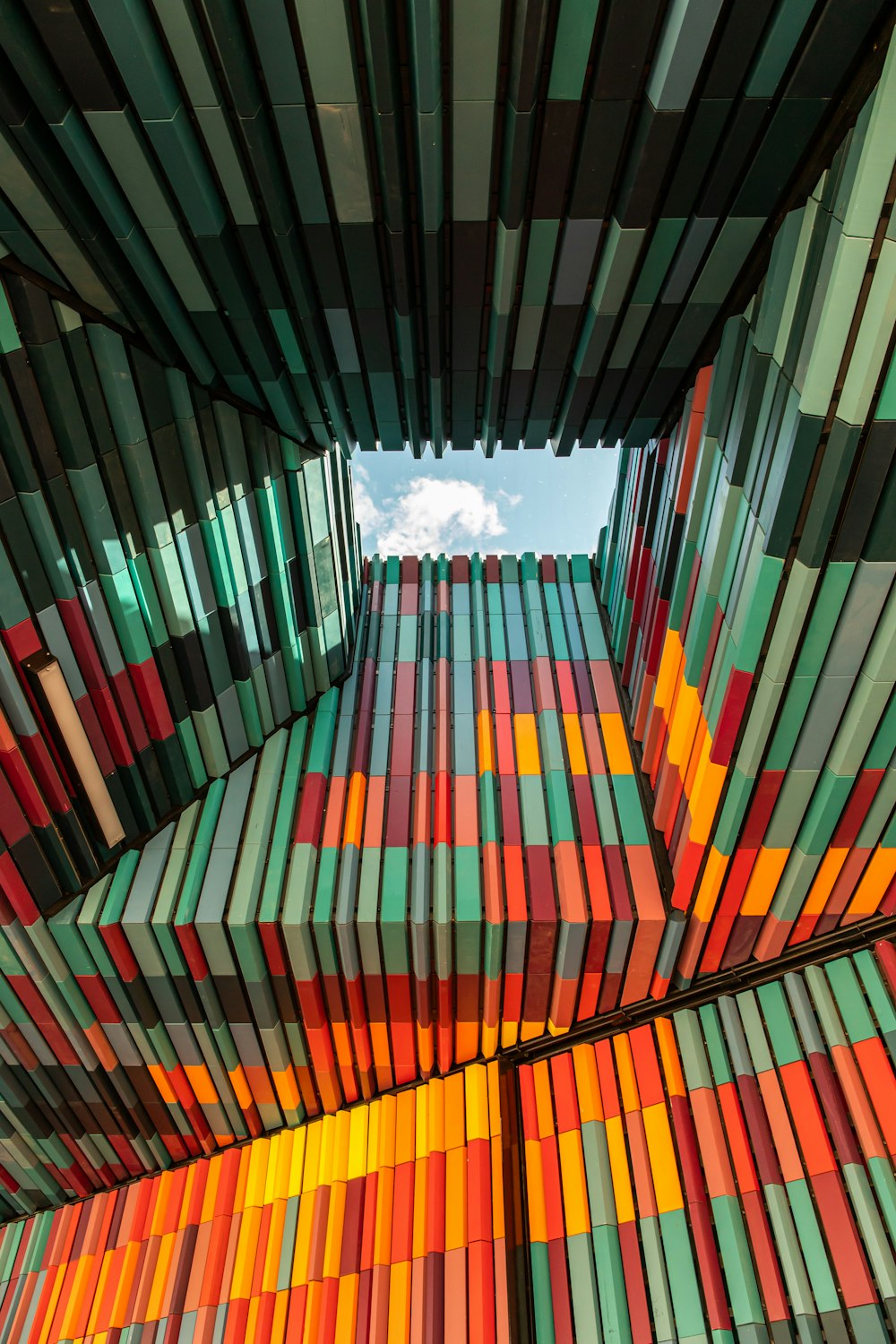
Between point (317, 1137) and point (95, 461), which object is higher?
point (95, 461)

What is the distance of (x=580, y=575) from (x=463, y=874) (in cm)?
803

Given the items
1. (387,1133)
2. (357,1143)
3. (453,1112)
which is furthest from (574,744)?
(357,1143)

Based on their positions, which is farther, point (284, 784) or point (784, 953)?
point (284, 784)

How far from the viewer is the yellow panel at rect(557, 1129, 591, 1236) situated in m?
10.6

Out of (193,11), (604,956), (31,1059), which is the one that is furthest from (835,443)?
(31,1059)

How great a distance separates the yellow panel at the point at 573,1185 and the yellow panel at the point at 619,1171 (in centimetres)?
44

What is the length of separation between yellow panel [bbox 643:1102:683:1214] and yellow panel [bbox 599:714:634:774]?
5.07 metres

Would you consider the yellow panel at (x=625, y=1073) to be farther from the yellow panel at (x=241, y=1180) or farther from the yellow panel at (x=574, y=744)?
the yellow panel at (x=241, y=1180)

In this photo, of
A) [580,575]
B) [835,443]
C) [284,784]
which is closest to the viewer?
[835,443]

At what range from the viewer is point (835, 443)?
7164 mm

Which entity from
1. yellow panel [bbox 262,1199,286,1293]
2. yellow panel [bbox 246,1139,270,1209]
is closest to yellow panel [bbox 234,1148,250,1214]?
yellow panel [bbox 246,1139,270,1209]

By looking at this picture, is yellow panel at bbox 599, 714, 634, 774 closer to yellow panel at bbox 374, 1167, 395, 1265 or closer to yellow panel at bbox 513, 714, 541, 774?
yellow panel at bbox 513, 714, 541, 774

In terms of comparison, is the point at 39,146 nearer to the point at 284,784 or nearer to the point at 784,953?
the point at 284,784

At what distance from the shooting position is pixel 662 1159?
1057 cm
